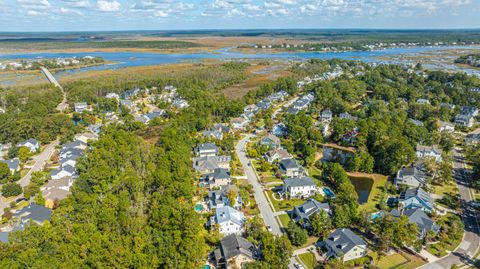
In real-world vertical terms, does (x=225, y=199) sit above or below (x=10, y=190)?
above

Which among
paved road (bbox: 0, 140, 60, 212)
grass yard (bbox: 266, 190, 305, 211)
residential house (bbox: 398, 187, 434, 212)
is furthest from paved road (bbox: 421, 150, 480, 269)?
paved road (bbox: 0, 140, 60, 212)

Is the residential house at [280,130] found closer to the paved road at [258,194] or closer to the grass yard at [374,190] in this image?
the paved road at [258,194]

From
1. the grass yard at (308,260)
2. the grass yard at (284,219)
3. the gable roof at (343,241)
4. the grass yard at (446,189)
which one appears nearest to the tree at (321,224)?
the gable roof at (343,241)

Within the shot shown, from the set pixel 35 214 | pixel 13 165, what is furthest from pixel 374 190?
pixel 13 165

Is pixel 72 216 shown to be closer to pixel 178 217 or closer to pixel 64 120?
pixel 178 217

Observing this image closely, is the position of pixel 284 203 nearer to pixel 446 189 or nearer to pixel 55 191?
pixel 446 189

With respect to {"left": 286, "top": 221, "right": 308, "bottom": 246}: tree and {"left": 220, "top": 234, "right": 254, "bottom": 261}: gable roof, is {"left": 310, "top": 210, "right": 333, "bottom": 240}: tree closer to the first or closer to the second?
{"left": 286, "top": 221, "right": 308, "bottom": 246}: tree

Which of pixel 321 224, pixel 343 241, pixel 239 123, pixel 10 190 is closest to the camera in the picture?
pixel 343 241
